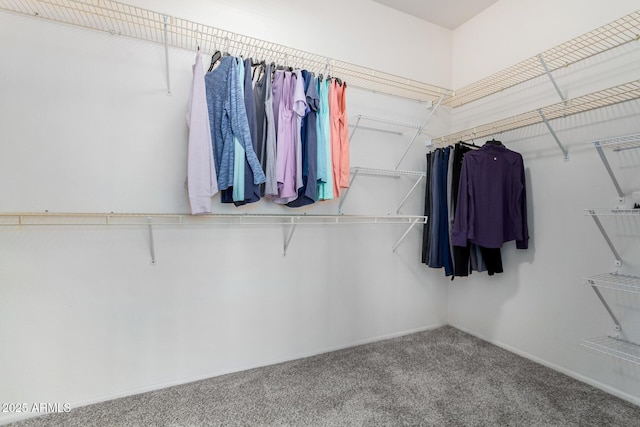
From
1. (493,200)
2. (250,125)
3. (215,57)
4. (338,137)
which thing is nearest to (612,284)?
(493,200)

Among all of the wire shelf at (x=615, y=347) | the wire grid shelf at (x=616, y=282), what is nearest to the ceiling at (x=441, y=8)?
the wire grid shelf at (x=616, y=282)

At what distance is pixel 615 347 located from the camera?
5.76 ft

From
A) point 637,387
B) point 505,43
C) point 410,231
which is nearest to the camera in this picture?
point 637,387

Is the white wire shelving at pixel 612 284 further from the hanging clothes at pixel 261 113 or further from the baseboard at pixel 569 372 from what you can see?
the hanging clothes at pixel 261 113

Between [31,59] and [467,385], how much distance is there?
9.91 feet

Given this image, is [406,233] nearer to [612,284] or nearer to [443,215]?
[443,215]

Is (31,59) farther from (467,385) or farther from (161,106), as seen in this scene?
(467,385)

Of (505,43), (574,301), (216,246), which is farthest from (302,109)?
(574,301)

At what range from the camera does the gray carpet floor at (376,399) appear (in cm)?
158

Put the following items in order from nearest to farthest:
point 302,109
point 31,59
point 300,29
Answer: point 31,59 → point 302,109 → point 300,29

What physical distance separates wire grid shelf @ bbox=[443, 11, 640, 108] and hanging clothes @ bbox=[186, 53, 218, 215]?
2.03 meters

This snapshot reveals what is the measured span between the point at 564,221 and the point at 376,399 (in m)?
1.67

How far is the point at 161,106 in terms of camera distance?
6.00ft

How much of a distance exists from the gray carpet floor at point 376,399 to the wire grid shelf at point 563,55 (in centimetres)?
193
